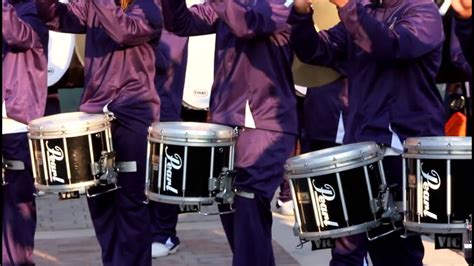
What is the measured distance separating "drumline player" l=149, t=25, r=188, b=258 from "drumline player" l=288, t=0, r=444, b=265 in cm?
193

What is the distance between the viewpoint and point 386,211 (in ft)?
13.2

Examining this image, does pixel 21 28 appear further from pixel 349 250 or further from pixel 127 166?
pixel 349 250

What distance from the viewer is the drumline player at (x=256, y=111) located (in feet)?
15.9

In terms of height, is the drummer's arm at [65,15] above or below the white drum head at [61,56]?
above

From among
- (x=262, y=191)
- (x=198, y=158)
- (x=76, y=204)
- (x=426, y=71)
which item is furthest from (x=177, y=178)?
(x=76, y=204)

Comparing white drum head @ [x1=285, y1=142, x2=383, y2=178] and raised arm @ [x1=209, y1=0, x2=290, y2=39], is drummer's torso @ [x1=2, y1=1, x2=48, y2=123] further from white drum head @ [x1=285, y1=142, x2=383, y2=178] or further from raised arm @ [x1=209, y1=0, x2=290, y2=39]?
white drum head @ [x1=285, y1=142, x2=383, y2=178]

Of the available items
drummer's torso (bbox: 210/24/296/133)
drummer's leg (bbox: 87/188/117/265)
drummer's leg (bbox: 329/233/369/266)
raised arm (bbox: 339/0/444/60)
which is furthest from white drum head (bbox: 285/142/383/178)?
drummer's leg (bbox: 87/188/117/265)

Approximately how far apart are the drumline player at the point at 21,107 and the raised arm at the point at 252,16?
3.37ft

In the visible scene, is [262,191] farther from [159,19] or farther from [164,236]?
[164,236]

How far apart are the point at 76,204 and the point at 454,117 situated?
9.63 ft

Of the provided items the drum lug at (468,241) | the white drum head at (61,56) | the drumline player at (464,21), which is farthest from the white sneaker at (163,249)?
the drumline player at (464,21)

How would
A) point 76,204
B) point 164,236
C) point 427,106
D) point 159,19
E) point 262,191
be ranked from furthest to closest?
point 76,204, point 164,236, point 159,19, point 262,191, point 427,106

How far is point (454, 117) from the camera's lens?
27.2ft

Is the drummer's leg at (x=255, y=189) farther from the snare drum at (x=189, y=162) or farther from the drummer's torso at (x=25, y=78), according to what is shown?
the drummer's torso at (x=25, y=78)
